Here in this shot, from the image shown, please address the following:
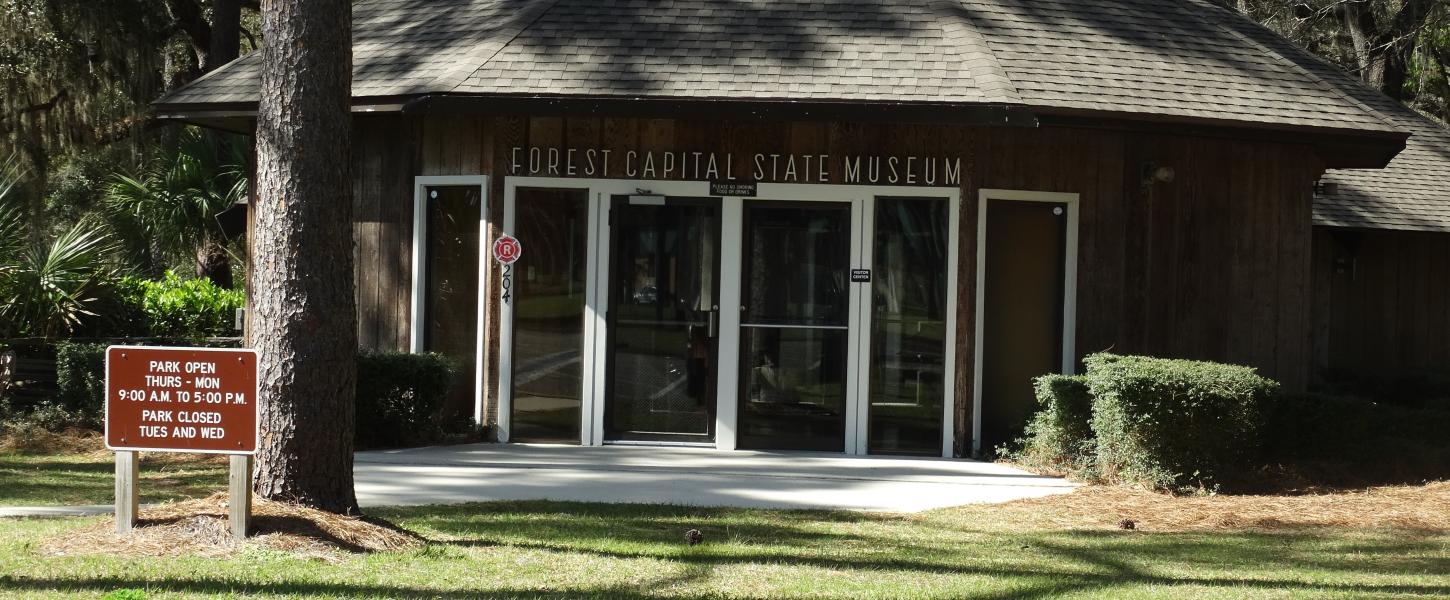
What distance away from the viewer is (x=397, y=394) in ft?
35.9

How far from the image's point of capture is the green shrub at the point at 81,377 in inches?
484

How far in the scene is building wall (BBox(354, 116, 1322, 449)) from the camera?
11227mm

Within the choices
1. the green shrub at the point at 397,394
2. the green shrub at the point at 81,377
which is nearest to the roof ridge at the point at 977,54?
the green shrub at the point at 397,394

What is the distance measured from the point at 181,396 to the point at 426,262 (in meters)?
5.57

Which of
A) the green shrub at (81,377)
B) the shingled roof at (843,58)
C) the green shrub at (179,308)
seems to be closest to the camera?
the shingled roof at (843,58)

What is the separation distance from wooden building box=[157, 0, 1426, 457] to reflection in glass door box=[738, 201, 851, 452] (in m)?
0.02

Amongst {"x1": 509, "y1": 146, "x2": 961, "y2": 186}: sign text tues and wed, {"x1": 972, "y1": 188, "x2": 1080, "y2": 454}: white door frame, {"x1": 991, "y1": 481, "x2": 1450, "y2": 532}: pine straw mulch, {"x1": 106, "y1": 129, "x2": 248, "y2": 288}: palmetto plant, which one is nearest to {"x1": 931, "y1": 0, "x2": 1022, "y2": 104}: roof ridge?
{"x1": 509, "y1": 146, "x2": 961, "y2": 186}: sign text tues and wed

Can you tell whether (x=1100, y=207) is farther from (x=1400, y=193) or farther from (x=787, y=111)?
(x=1400, y=193)

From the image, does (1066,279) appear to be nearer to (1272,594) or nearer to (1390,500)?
(1390,500)

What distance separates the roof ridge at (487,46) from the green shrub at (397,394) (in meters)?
2.16

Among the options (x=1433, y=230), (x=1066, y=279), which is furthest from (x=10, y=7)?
(x=1433, y=230)

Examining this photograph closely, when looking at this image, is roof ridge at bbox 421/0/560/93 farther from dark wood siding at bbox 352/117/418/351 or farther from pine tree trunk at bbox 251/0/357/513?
pine tree trunk at bbox 251/0/357/513

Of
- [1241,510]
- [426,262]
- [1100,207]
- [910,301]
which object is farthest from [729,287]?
[1241,510]

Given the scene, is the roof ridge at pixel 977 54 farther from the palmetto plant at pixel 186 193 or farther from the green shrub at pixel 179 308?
the green shrub at pixel 179 308
